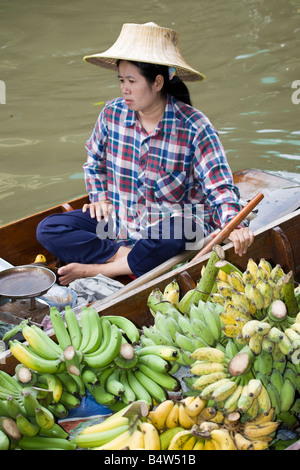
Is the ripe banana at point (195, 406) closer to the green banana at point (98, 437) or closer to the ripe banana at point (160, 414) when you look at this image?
the ripe banana at point (160, 414)

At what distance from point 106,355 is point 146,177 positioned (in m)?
1.65

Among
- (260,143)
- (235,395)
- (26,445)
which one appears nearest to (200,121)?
(235,395)

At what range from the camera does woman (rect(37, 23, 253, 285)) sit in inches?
131

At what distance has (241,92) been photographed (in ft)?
27.6

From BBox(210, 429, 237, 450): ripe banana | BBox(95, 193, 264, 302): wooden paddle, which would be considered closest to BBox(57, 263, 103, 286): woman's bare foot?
BBox(95, 193, 264, 302): wooden paddle

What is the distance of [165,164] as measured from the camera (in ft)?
11.5

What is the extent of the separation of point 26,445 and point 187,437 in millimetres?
549

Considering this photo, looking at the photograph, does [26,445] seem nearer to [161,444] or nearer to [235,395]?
[161,444]

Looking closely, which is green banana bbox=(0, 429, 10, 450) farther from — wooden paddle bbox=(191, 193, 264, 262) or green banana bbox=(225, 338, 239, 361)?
wooden paddle bbox=(191, 193, 264, 262)

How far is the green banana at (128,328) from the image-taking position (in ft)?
7.59

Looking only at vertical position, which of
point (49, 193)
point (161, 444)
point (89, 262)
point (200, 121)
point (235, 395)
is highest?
point (200, 121)

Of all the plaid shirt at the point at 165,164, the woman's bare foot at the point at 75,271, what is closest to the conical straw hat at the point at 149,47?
the plaid shirt at the point at 165,164

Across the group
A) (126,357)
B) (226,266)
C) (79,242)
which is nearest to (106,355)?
(126,357)

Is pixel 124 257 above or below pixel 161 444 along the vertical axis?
below
